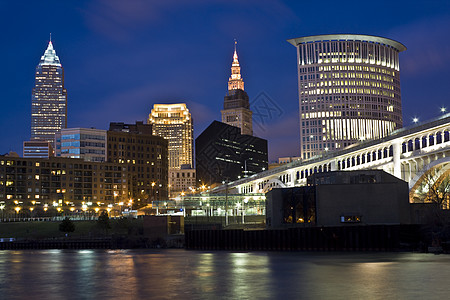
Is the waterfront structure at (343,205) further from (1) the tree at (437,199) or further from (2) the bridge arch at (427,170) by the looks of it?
(2) the bridge arch at (427,170)

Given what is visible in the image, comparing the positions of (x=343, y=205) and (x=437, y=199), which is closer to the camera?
(x=343, y=205)

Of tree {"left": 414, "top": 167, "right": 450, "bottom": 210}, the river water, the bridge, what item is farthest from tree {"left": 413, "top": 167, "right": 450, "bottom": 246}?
the river water

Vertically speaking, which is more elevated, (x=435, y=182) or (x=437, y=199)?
(x=435, y=182)

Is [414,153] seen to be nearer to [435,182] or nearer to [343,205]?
[435,182]

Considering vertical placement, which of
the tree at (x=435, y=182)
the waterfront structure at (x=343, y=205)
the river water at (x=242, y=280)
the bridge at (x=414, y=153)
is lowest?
the river water at (x=242, y=280)

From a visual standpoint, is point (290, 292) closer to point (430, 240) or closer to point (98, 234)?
point (430, 240)

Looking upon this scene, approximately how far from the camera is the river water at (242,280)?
129 ft

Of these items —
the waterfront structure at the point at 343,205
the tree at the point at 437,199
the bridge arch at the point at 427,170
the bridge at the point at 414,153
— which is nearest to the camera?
the tree at the point at 437,199

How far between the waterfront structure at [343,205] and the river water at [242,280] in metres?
23.3

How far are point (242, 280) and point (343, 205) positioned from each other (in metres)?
45.3

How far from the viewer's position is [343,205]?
295ft

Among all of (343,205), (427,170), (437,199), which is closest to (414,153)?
(427,170)

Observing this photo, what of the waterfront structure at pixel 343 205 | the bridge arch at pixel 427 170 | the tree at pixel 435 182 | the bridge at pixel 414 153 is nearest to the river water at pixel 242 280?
the waterfront structure at pixel 343 205

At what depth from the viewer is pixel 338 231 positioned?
85.1m
